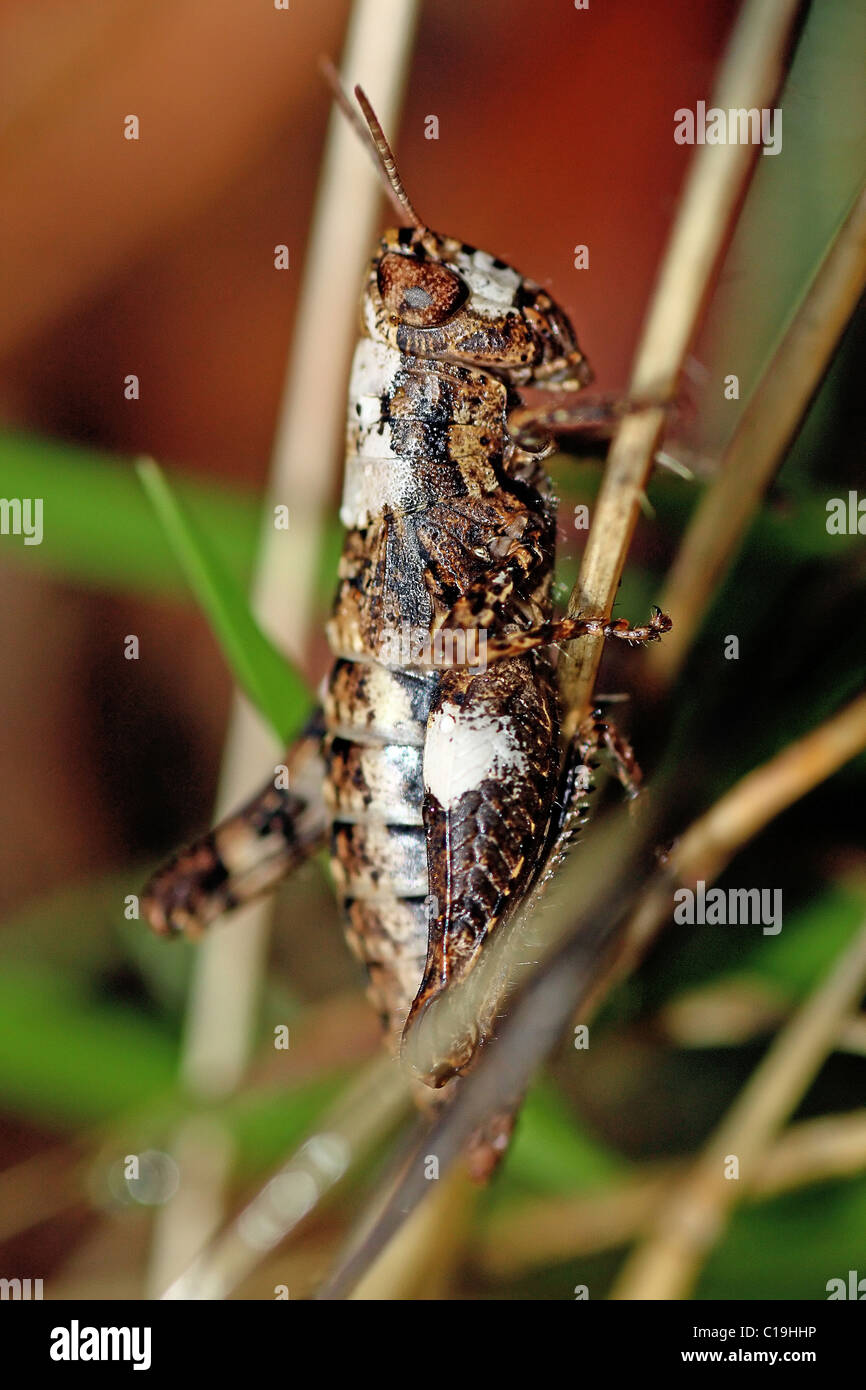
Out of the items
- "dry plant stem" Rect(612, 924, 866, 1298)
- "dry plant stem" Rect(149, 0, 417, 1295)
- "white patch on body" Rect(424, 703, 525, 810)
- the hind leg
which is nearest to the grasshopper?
"white patch on body" Rect(424, 703, 525, 810)

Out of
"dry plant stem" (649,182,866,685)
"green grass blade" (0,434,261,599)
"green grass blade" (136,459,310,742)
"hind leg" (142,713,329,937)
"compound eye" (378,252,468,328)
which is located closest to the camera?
"dry plant stem" (649,182,866,685)

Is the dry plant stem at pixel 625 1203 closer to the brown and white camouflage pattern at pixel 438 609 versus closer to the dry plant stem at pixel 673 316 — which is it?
the brown and white camouflage pattern at pixel 438 609

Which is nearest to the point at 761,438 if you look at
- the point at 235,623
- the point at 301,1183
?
the point at 235,623

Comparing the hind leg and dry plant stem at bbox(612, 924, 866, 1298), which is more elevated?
the hind leg

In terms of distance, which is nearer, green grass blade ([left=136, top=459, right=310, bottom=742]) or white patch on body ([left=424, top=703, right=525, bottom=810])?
white patch on body ([left=424, top=703, right=525, bottom=810])

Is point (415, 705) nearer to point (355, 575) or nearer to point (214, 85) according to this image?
point (355, 575)

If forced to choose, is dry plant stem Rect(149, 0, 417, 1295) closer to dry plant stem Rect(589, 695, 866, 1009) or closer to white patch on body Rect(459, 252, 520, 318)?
white patch on body Rect(459, 252, 520, 318)
